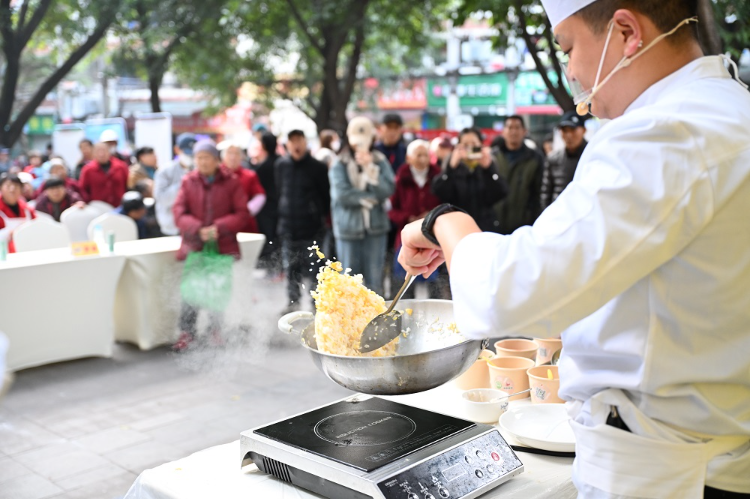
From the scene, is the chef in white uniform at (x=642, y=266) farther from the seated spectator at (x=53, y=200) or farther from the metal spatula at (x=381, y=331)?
the seated spectator at (x=53, y=200)

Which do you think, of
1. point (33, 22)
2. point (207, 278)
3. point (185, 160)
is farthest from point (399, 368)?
point (33, 22)

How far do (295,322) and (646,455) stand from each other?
989 mm

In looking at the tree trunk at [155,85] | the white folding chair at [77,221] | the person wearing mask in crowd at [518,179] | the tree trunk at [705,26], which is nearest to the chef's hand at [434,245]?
the tree trunk at [705,26]

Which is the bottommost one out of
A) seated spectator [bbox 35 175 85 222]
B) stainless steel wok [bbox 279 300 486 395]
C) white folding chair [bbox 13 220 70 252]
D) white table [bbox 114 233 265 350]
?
white table [bbox 114 233 265 350]

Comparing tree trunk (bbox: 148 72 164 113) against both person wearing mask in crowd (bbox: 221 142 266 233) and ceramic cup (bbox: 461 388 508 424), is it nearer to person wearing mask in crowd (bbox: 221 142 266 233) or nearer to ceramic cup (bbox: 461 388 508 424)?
person wearing mask in crowd (bbox: 221 142 266 233)

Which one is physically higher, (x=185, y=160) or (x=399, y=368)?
(x=185, y=160)

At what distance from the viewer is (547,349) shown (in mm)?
2443

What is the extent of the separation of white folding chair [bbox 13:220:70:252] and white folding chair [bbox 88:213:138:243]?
377 mm

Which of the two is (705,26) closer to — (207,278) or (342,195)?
(342,195)

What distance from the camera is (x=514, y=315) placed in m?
1.09

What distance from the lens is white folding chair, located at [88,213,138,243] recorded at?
6961 millimetres

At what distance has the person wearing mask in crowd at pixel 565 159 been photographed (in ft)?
22.4

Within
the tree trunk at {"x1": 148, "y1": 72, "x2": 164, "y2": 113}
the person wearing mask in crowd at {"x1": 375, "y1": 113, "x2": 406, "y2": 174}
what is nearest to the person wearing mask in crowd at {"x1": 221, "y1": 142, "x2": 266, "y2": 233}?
the person wearing mask in crowd at {"x1": 375, "y1": 113, "x2": 406, "y2": 174}

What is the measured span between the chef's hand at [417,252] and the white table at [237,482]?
0.51 metres
